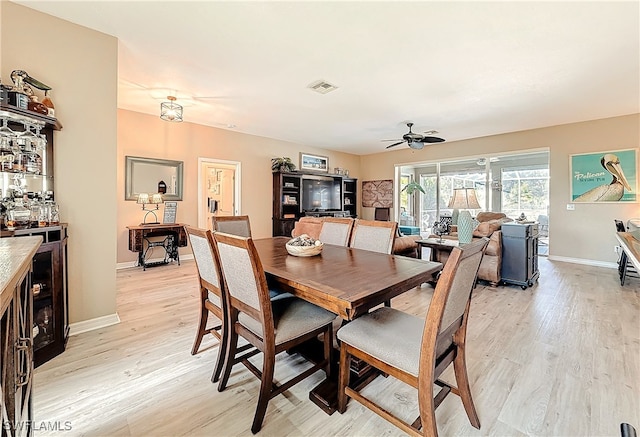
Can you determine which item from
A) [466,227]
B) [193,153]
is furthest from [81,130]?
[466,227]

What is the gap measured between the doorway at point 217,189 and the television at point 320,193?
66.0 inches

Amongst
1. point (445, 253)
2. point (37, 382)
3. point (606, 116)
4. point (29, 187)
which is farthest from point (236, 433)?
point (606, 116)

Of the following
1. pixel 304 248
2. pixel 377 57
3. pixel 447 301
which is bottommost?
pixel 447 301

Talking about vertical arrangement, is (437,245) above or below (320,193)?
below

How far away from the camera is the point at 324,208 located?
7.59 metres

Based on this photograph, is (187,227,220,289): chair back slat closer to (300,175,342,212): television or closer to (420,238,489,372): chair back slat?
(420,238,489,372): chair back slat

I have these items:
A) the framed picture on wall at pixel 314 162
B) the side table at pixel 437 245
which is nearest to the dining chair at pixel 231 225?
the side table at pixel 437 245

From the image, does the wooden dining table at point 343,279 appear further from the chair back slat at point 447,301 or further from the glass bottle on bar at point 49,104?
the glass bottle on bar at point 49,104

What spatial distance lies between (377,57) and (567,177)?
482 cm

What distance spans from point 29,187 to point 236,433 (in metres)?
2.27

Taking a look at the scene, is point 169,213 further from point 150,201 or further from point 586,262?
point 586,262

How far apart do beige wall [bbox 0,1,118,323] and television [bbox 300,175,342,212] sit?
4712 mm

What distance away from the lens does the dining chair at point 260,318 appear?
53.4 inches

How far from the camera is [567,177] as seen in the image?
5.30 m
